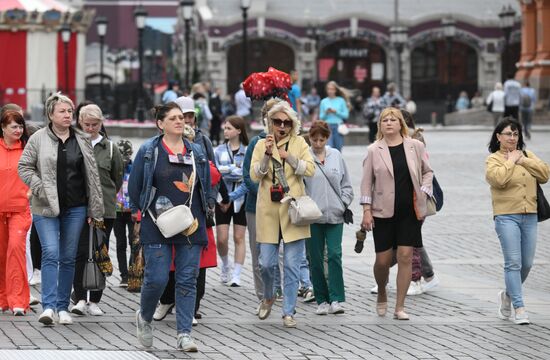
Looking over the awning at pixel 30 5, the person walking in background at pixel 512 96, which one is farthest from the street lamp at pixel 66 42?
the person walking in background at pixel 512 96

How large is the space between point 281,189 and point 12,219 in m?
2.24

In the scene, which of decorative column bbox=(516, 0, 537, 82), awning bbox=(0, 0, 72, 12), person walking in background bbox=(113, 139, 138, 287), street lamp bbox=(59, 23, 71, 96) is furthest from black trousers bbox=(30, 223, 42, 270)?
decorative column bbox=(516, 0, 537, 82)

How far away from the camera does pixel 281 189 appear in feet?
36.3

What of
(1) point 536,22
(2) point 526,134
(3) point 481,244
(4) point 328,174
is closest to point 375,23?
(1) point 536,22

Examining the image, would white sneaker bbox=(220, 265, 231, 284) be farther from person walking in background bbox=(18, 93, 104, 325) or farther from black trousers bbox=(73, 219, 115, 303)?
person walking in background bbox=(18, 93, 104, 325)

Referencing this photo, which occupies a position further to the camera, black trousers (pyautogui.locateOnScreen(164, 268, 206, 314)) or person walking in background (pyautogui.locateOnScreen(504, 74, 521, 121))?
person walking in background (pyautogui.locateOnScreen(504, 74, 521, 121))

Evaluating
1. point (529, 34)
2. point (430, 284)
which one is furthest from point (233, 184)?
point (529, 34)

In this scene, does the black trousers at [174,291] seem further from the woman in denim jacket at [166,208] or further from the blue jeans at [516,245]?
the blue jeans at [516,245]

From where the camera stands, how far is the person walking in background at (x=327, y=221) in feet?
38.1

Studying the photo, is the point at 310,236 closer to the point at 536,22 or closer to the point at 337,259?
the point at 337,259

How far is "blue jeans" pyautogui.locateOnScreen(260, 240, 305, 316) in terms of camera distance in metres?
11.0

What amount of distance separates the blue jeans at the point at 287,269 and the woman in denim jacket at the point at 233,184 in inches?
64.5

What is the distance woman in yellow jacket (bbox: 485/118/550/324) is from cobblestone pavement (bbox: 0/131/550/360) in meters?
0.34

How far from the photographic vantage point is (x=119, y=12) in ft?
328
